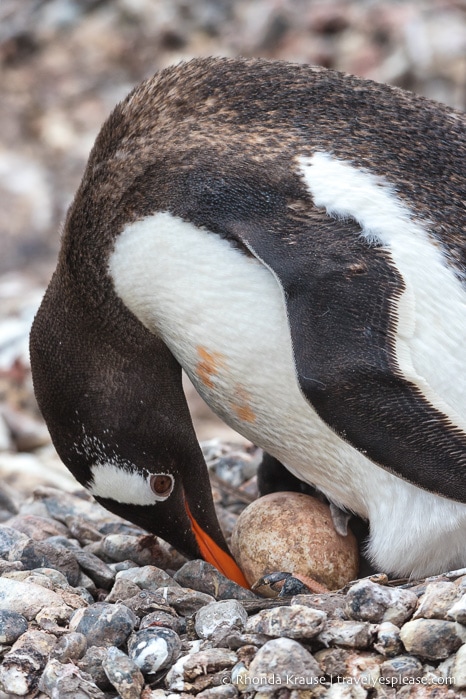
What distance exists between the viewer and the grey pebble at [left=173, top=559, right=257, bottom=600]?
10.7ft

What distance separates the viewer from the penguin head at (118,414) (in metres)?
3.49

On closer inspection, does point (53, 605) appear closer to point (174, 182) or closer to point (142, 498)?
point (142, 498)

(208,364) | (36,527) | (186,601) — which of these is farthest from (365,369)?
A: (36,527)

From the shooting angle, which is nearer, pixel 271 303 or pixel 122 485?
pixel 271 303

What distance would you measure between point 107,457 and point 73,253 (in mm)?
664

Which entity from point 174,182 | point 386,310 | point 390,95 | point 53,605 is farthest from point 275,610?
point 390,95

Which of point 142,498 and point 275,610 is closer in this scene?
point 275,610

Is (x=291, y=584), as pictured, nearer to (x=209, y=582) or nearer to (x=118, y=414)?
(x=209, y=582)

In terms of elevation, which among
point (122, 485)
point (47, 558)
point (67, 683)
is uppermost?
point (122, 485)

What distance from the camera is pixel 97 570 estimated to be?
3334 millimetres

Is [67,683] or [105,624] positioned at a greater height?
[105,624]

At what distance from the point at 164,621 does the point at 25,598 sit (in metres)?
0.39

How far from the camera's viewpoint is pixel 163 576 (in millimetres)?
3244

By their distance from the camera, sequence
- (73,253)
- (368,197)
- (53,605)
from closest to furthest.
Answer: (53,605), (368,197), (73,253)
